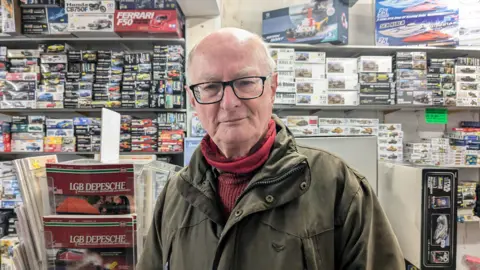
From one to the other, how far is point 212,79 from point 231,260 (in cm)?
49

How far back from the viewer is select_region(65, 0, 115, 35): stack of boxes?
106 inches

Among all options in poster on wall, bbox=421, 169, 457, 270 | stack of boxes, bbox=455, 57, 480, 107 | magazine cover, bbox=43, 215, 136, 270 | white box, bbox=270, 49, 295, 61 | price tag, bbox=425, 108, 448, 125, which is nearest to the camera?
magazine cover, bbox=43, 215, 136, 270

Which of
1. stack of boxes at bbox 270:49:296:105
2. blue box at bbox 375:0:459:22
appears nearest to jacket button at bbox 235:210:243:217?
stack of boxes at bbox 270:49:296:105

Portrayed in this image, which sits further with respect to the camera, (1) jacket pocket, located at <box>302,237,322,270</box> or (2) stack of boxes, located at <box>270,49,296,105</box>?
(2) stack of boxes, located at <box>270,49,296,105</box>

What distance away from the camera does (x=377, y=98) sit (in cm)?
280

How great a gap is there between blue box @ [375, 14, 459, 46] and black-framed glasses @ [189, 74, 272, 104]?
8.41 feet

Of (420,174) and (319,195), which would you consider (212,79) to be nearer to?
(319,195)

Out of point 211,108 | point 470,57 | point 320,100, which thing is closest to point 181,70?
point 320,100

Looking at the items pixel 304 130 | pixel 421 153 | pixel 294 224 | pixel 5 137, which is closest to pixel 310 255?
pixel 294 224

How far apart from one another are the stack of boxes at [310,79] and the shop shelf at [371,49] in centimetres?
12

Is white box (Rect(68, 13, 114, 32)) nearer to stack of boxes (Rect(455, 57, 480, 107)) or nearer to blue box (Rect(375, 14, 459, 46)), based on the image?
blue box (Rect(375, 14, 459, 46))

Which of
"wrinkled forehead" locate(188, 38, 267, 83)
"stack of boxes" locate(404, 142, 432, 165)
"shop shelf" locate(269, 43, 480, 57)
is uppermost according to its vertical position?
"shop shelf" locate(269, 43, 480, 57)

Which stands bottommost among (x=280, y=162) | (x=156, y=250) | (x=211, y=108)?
(x=156, y=250)

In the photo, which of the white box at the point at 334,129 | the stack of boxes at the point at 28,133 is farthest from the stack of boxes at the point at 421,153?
the stack of boxes at the point at 28,133
